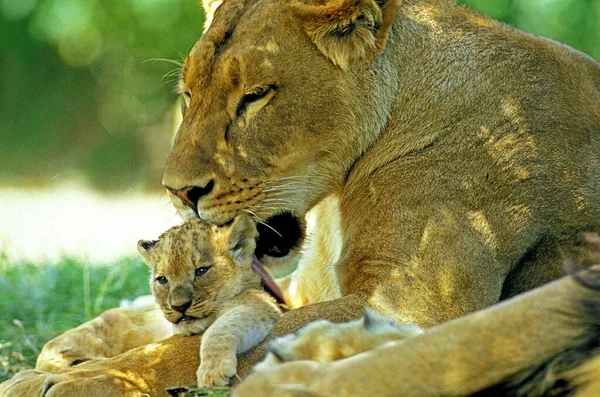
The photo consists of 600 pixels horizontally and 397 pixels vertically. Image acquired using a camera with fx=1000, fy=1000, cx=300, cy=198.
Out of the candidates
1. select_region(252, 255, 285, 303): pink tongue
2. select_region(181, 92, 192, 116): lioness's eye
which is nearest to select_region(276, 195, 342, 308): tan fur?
select_region(252, 255, 285, 303): pink tongue

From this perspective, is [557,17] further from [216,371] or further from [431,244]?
[216,371]

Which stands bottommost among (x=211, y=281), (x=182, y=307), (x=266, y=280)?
(x=182, y=307)

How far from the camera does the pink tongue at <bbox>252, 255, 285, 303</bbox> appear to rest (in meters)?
3.75

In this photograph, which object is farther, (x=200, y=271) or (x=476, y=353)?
(x=200, y=271)

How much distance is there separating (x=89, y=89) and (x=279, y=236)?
12622 millimetres

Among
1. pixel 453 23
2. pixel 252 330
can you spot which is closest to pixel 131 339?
pixel 252 330

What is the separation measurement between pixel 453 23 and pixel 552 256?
3.16 ft

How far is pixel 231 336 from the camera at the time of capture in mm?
3133

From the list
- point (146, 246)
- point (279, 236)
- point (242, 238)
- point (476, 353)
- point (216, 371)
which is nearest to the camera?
point (476, 353)

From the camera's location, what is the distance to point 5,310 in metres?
5.38

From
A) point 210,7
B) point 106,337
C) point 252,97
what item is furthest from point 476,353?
point 210,7

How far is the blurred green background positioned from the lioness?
10.9 meters

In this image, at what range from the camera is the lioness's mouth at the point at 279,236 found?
12.5 feet

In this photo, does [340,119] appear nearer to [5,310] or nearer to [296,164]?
[296,164]
